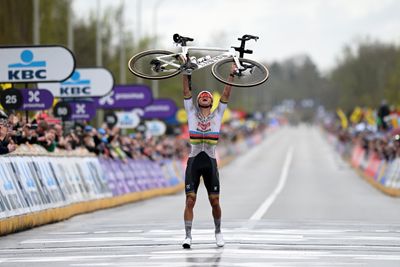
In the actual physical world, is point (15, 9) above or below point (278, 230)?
above

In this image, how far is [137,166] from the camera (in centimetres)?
3472

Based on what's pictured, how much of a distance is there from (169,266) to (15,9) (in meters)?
40.9

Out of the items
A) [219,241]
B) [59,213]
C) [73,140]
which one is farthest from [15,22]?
[219,241]

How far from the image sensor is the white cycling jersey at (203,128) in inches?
586

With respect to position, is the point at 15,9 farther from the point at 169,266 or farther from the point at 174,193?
the point at 169,266

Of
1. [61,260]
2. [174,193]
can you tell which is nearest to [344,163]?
[174,193]

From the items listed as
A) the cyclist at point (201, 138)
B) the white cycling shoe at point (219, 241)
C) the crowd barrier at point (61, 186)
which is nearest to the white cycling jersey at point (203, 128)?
the cyclist at point (201, 138)

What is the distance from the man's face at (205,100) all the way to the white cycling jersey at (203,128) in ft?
0.38

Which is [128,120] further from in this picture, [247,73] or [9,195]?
[247,73]

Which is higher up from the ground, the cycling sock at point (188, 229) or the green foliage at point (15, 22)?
the green foliage at point (15, 22)

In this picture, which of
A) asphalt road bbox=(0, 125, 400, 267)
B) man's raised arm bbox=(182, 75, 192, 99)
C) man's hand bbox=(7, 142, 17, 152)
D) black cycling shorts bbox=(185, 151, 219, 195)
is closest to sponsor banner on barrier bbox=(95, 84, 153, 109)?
asphalt road bbox=(0, 125, 400, 267)

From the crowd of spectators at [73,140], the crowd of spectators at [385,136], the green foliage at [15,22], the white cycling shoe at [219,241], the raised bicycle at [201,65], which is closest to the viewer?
the white cycling shoe at [219,241]

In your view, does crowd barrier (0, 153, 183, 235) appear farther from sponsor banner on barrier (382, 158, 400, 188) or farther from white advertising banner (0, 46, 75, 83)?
sponsor banner on barrier (382, 158, 400, 188)

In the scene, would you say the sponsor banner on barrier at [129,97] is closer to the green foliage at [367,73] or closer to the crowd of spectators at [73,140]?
the crowd of spectators at [73,140]
